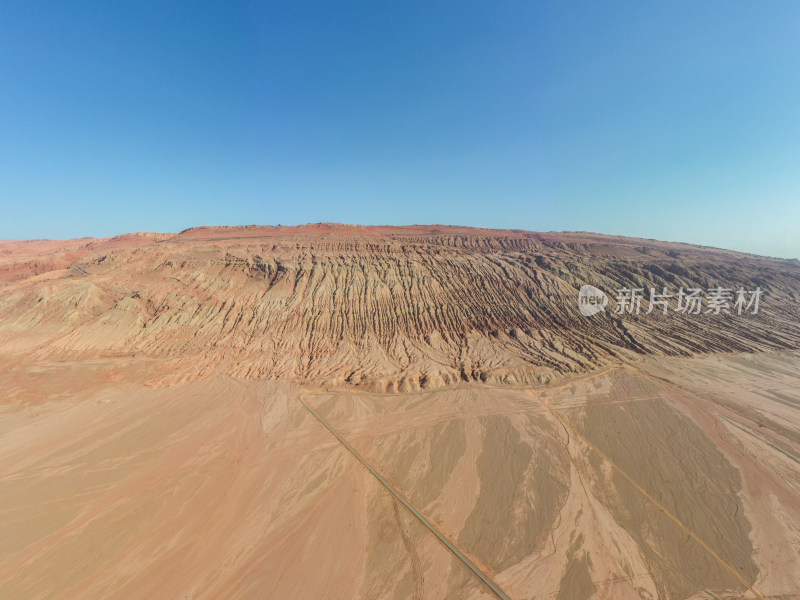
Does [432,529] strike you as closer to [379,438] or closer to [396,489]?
[396,489]

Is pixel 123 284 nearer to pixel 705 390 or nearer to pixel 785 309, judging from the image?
pixel 705 390

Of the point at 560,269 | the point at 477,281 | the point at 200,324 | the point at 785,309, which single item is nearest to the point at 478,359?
the point at 477,281

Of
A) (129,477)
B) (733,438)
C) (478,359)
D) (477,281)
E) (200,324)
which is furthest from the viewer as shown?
(477,281)

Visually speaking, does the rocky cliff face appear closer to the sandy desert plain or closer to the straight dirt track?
the sandy desert plain

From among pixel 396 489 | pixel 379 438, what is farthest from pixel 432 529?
pixel 379 438

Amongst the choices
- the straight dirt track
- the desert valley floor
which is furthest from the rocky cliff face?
the straight dirt track

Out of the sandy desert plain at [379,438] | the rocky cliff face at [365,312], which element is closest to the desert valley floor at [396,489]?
the sandy desert plain at [379,438]

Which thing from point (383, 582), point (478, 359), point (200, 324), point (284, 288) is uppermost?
point (284, 288)
